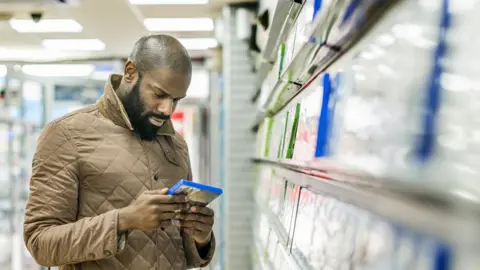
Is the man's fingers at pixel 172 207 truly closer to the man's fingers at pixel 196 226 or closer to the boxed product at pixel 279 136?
the man's fingers at pixel 196 226

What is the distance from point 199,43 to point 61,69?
9.29 ft

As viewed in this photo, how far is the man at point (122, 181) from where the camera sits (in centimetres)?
146

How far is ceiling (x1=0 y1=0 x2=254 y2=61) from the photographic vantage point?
5176 millimetres

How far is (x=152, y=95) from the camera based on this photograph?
1.66 m

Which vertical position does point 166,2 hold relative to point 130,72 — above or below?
above

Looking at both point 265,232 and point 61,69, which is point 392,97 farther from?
point 61,69

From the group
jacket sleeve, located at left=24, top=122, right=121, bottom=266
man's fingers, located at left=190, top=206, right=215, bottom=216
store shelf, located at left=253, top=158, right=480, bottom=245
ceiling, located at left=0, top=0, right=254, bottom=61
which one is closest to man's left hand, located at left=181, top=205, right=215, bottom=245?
man's fingers, located at left=190, top=206, right=215, bottom=216

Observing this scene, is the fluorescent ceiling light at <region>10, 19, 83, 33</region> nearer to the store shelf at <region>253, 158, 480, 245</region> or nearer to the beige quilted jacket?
the beige quilted jacket

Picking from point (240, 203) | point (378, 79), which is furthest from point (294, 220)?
point (240, 203)

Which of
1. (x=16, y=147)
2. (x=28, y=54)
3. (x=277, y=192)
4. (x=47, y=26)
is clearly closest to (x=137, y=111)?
(x=277, y=192)

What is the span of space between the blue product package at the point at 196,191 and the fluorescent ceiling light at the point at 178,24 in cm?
443

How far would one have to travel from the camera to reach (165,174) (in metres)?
1.74

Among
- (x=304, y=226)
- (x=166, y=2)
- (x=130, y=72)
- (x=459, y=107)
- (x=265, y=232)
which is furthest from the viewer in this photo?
(x=166, y=2)

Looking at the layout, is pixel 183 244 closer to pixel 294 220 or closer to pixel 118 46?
pixel 294 220
